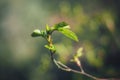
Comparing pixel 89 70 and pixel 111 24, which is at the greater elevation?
pixel 111 24

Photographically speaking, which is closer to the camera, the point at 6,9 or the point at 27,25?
the point at 27,25

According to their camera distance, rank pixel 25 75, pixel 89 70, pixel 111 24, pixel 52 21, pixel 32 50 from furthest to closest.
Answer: pixel 52 21 → pixel 32 50 → pixel 25 75 → pixel 89 70 → pixel 111 24

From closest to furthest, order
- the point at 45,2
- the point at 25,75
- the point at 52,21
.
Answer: the point at 25,75 < the point at 52,21 < the point at 45,2

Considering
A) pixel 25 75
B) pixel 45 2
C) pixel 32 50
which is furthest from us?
pixel 45 2

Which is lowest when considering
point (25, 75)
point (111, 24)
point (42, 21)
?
point (25, 75)

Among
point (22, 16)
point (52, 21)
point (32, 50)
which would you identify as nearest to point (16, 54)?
point (32, 50)

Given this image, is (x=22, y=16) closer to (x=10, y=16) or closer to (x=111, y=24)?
(x=10, y=16)

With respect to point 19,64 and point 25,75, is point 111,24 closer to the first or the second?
point 25,75

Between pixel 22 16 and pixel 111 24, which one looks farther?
pixel 22 16

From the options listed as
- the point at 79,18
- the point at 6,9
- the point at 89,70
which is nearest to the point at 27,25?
the point at 6,9
